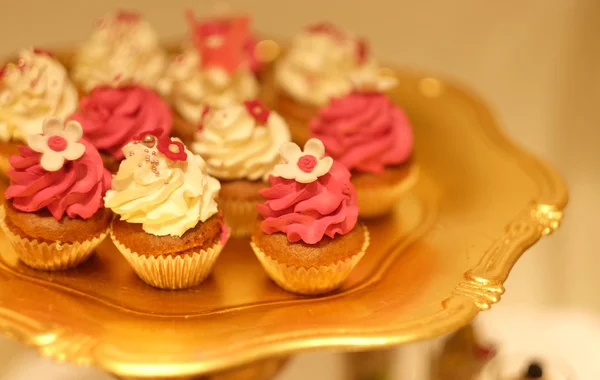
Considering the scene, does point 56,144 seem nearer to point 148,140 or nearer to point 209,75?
point 148,140

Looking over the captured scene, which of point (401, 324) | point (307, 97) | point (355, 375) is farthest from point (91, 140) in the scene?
point (355, 375)

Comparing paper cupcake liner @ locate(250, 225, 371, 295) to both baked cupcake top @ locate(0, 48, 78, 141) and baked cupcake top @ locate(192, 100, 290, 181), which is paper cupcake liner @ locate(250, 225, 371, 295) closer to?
baked cupcake top @ locate(192, 100, 290, 181)

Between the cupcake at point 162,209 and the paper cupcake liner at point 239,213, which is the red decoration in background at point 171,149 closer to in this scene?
the cupcake at point 162,209

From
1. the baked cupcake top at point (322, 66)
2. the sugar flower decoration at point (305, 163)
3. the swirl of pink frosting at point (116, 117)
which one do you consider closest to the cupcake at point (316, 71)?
the baked cupcake top at point (322, 66)

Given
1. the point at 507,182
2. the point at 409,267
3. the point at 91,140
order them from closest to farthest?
the point at 409,267
the point at 91,140
the point at 507,182

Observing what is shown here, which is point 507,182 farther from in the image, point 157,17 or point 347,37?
point 157,17

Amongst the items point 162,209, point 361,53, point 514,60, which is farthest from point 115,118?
point 514,60
